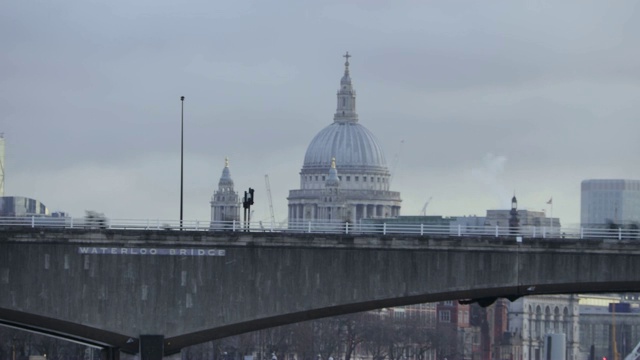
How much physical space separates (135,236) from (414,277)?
15.0 m

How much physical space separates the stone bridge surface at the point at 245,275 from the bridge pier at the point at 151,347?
9.5 inches

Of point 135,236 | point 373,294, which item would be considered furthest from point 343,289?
point 135,236

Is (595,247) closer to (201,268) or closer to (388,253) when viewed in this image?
(388,253)

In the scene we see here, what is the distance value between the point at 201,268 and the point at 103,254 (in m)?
5.24

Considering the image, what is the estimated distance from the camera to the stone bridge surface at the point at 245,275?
116375 millimetres

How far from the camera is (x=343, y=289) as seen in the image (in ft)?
389

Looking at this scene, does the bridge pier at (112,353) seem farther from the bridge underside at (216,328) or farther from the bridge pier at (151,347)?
the bridge pier at (151,347)

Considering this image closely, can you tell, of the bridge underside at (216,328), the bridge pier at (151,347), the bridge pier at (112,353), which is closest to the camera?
the bridge pier at (151,347)

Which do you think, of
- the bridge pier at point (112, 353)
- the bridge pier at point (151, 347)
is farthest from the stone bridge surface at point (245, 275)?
the bridge pier at point (112, 353)

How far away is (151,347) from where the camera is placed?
117 metres

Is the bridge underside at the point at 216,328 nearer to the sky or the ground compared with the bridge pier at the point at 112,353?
nearer to the sky

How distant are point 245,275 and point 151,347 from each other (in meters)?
6.30

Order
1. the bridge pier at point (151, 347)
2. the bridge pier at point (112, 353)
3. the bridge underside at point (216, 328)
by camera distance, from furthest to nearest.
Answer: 1. the bridge pier at point (112, 353)
2. the bridge underside at point (216, 328)
3. the bridge pier at point (151, 347)

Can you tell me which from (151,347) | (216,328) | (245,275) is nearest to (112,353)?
(151,347)
